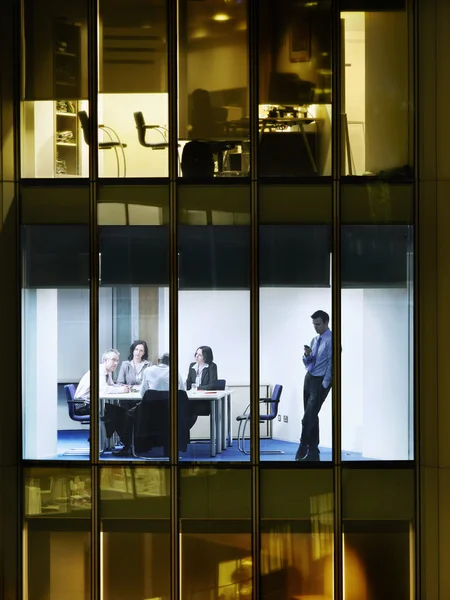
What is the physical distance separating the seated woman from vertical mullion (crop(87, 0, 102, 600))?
116cm

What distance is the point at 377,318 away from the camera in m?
9.84

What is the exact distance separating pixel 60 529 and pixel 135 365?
7.22ft

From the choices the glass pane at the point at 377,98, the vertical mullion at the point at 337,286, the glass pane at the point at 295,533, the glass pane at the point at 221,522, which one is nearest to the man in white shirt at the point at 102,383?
the glass pane at the point at 221,522

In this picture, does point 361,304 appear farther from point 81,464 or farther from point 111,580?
point 111,580

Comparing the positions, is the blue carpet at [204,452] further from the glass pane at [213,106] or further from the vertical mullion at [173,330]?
the glass pane at [213,106]

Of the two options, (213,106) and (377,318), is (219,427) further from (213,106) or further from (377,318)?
(213,106)

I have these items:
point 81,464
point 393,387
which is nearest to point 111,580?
point 81,464

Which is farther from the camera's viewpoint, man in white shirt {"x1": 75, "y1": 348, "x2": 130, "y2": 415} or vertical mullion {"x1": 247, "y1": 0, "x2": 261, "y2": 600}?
man in white shirt {"x1": 75, "y1": 348, "x2": 130, "y2": 415}

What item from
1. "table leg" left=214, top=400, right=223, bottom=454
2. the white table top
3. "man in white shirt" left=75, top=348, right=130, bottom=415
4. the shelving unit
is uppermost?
the shelving unit

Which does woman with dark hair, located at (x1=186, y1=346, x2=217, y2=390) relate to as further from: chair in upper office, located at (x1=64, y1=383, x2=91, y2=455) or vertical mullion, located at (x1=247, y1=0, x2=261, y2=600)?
chair in upper office, located at (x1=64, y1=383, x2=91, y2=455)

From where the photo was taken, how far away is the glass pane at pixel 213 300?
9.87 meters

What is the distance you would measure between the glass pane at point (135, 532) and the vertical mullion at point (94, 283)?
0.39 feet

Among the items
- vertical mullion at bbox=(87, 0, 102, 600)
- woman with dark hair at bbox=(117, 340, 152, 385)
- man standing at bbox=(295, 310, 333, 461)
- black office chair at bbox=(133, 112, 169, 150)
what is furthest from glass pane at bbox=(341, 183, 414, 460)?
vertical mullion at bbox=(87, 0, 102, 600)

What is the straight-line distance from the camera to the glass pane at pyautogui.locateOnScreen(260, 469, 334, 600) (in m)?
9.79
